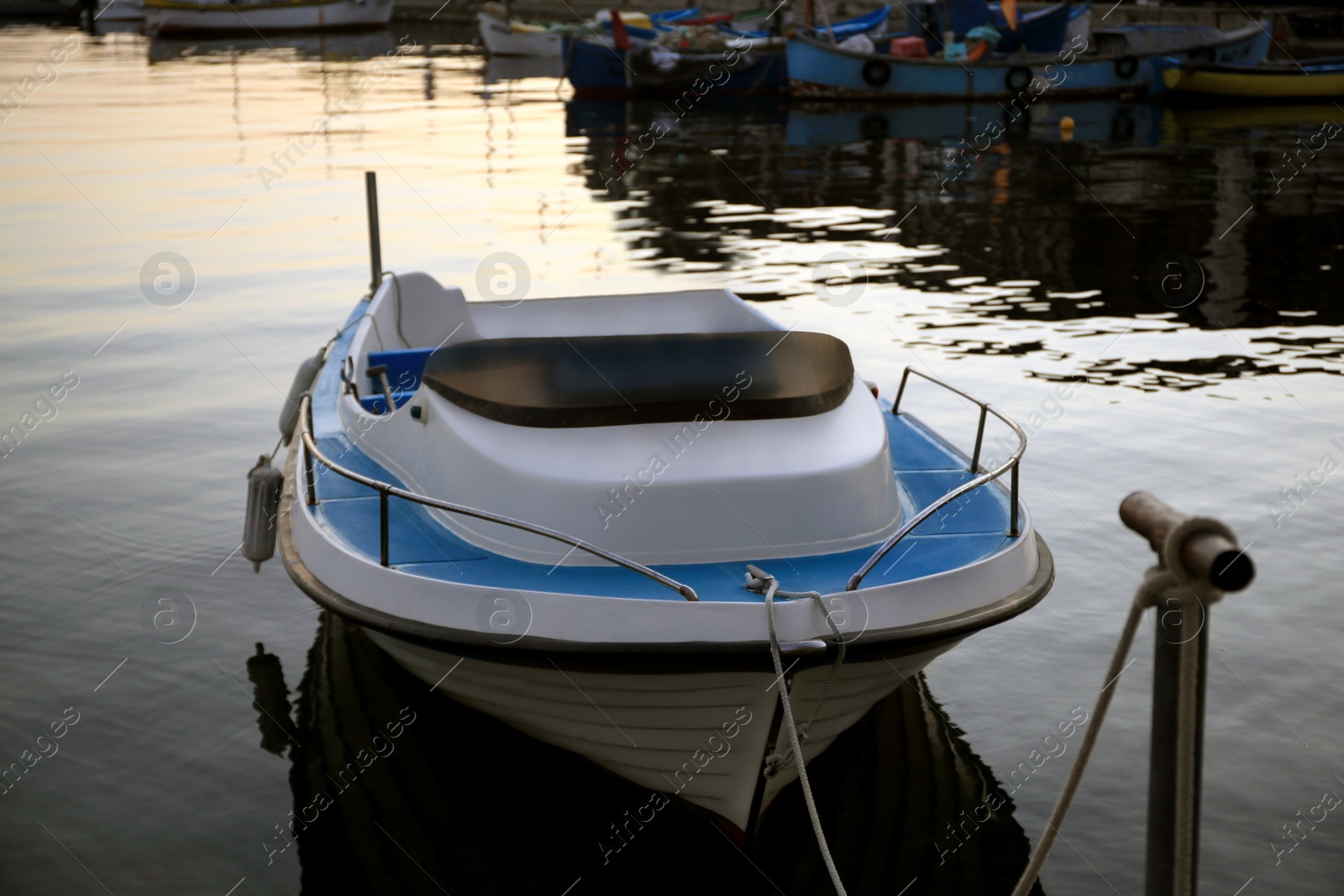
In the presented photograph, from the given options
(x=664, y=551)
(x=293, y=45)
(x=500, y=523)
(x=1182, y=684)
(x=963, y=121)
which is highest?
(x=293, y=45)

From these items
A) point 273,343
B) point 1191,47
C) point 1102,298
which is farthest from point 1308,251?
point 1191,47

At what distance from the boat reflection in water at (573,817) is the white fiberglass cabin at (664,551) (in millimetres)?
313

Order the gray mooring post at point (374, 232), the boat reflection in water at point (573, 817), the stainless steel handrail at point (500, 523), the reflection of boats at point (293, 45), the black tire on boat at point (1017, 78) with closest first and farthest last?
1. the stainless steel handrail at point (500, 523)
2. the boat reflection in water at point (573, 817)
3. the gray mooring post at point (374, 232)
4. the black tire on boat at point (1017, 78)
5. the reflection of boats at point (293, 45)

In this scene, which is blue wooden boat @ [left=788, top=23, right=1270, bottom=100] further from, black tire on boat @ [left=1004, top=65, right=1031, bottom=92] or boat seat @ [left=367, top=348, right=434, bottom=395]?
boat seat @ [left=367, top=348, right=434, bottom=395]

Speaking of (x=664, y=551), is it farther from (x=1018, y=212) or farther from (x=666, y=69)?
(x=666, y=69)

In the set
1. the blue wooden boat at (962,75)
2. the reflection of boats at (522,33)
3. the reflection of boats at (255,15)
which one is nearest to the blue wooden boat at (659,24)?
the reflection of boats at (522,33)

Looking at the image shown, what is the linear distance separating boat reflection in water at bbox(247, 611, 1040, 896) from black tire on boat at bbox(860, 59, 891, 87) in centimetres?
2817

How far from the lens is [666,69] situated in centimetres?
3431

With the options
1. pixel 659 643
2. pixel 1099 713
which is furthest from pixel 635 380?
pixel 1099 713

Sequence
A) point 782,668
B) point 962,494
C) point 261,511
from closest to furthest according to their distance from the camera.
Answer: point 782,668 < point 962,494 < point 261,511

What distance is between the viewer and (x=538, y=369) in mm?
5441

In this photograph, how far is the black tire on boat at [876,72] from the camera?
105 ft

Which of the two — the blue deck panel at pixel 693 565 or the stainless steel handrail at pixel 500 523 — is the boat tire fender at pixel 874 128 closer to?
the blue deck panel at pixel 693 565

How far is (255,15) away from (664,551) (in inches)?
2153
